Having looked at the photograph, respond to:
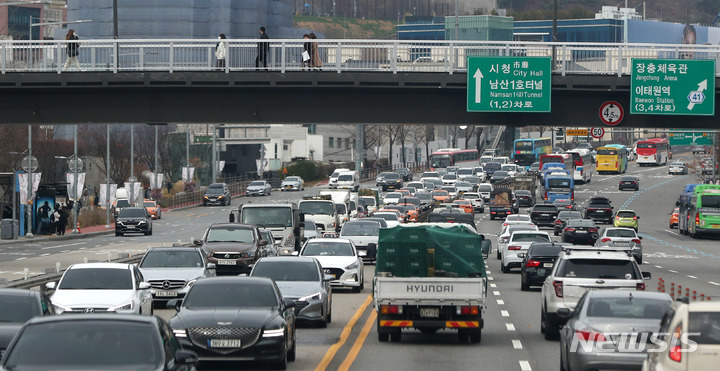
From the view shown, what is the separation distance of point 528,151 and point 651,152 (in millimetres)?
30179

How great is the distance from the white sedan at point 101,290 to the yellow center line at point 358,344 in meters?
4.11

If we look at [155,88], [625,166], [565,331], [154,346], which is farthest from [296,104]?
[625,166]

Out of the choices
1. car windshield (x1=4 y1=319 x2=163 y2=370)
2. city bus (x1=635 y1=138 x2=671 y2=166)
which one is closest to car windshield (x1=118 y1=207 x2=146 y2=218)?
car windshield (x1=4 y1=319 x2=163 y2=370)

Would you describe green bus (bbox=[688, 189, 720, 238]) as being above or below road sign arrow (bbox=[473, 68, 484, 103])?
below

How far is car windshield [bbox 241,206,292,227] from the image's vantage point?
138 ft

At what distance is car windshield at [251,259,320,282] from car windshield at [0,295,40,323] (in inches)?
256

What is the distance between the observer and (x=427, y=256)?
20.7 metres

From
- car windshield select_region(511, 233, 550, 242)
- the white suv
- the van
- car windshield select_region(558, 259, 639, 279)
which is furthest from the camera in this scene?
the van

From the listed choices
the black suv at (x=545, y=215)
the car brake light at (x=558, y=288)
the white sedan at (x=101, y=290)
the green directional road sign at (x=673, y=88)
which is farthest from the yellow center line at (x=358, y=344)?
the black suv at (x=545, y=215)

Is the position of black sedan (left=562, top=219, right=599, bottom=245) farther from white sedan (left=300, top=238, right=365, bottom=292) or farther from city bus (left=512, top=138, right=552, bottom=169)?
city bus (left=512, top=138, right=552, bottom=169)

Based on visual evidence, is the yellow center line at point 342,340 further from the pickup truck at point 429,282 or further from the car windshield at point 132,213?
the car windshield at point 132,213

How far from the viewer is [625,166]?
14225 centimetres

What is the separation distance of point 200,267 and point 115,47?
14704 mm

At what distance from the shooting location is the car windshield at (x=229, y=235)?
34906 millimetres
